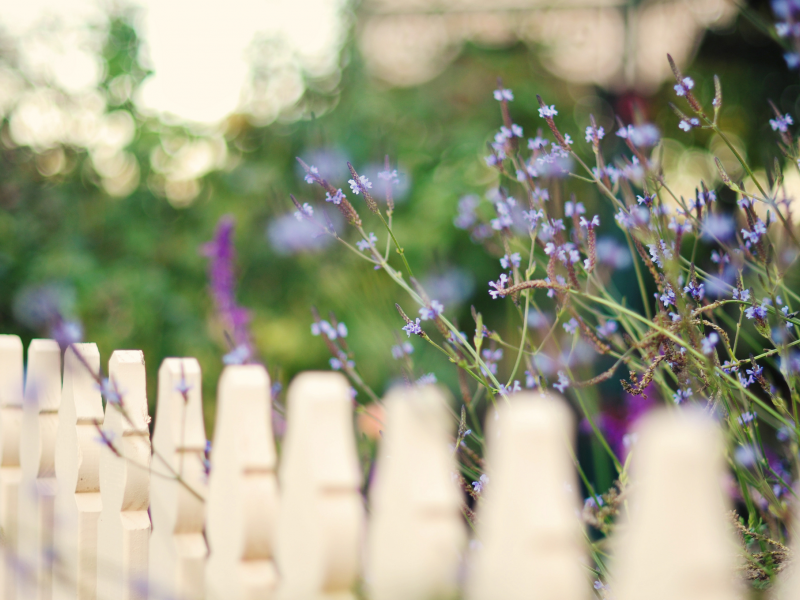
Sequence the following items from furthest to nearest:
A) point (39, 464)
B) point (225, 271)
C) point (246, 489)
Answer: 1. point (225, 271)
2. point (39, 464)
3. point (246, 489)

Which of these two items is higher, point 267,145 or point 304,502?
point 267,145

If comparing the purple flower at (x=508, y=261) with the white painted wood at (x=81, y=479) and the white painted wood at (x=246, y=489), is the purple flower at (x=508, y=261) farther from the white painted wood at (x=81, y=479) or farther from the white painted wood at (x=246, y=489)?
the white painted wood at (x=81, y=479)

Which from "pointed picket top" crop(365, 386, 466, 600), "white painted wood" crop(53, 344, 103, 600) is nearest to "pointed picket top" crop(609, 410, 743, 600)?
"pointed picket top" crop(365, 386, 466, 600)

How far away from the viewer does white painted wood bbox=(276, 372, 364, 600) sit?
64 cm

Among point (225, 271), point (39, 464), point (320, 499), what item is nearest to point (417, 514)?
point (320, 499)

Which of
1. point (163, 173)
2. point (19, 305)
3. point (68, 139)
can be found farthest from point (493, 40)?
point (19, 305)

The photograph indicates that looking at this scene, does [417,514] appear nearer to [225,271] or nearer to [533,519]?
[533,519]

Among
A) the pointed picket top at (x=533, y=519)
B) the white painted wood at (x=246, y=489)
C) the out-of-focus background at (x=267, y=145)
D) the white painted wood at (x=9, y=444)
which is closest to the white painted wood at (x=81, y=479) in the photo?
the white painted wood at (x=9, y=444)

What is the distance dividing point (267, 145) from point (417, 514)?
10.1ft

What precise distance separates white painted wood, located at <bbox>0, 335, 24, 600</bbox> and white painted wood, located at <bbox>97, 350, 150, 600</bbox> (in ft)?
1.02

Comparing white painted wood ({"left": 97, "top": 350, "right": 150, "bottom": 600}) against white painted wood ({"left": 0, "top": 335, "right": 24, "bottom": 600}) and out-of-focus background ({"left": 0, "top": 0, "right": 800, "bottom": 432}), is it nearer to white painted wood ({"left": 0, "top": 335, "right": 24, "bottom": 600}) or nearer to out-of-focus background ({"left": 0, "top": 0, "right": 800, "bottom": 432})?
white painted wood ({"left": 0, "top": 335, "right": 24, "bottom": 600})

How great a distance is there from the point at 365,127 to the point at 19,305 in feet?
5.69

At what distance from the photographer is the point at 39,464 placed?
3.82 ft

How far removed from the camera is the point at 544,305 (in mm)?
3141
